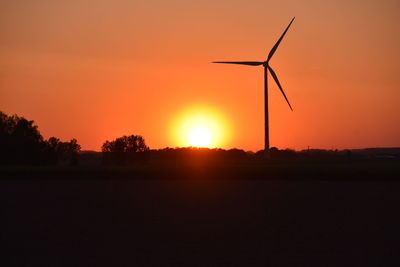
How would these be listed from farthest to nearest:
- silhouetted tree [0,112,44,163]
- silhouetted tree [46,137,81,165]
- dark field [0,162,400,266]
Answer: silhouetted tree [46,137,81,165], silhouetted tree [0,112,44,163], dark field [0,162,400,266]

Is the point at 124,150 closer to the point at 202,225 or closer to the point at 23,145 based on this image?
the point at 23,145

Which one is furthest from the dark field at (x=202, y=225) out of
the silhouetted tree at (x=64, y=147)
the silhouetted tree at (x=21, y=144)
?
the silhouetted tree at (x=64, y=147)

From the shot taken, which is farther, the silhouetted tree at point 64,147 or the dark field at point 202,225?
the silhouetted tree at point 64,147

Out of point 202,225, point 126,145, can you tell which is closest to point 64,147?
point 126,145

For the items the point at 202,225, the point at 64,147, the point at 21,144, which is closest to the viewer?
the point at 202,225

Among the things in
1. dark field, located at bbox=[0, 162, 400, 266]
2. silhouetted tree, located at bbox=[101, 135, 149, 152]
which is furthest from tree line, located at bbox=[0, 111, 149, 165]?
dark field, located at bbox=[0, 162, 400, 266]

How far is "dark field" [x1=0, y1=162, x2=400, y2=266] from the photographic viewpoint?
1870 cm

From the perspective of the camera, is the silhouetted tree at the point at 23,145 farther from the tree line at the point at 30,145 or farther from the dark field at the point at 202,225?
the dark field at the point at 202,225

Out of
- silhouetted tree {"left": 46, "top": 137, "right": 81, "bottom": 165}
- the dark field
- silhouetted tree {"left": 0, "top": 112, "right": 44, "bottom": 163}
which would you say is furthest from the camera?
silhouetted tree {"left": 46, "top": 137, "right": 81, "bottom": 165}

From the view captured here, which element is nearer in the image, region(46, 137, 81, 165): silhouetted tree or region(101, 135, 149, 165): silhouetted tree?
region(101, 135, 149, 165): silhouetted tree

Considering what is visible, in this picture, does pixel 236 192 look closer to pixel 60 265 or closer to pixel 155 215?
pixel 155 215

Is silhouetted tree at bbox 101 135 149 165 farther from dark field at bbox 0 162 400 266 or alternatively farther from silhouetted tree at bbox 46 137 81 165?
dark field at bbox 0 162 400 266

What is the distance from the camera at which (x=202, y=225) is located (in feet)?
86.6

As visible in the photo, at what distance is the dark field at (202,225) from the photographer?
61.4ft
